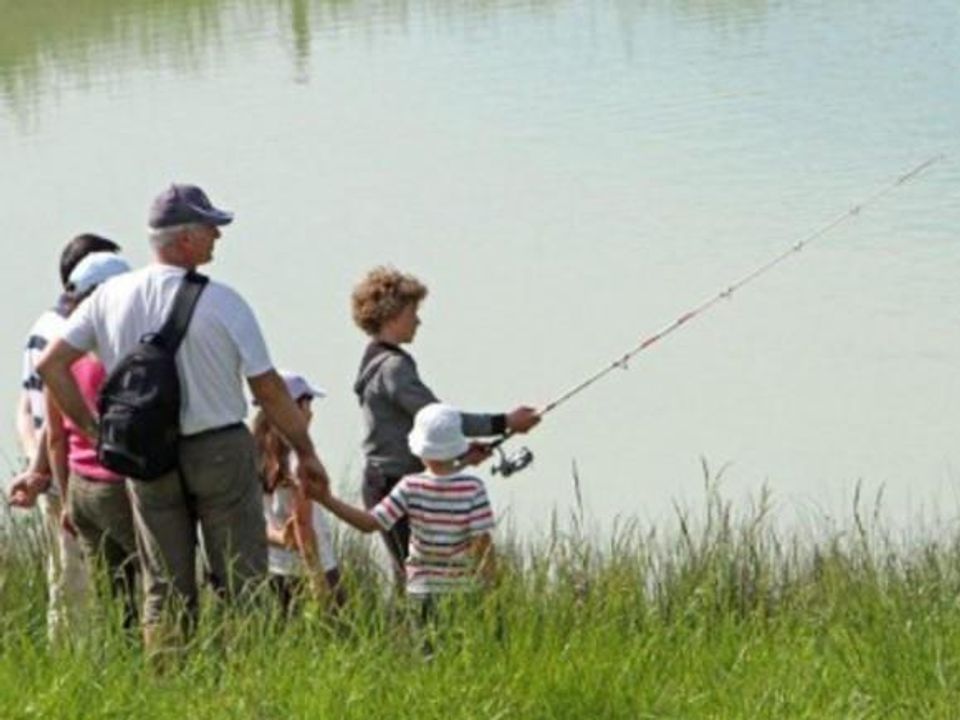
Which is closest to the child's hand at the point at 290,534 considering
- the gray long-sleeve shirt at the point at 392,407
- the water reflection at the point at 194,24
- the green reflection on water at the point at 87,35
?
the gray long-sleeve shirt at the point at 392,407

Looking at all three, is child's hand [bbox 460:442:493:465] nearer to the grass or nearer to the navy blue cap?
the grass

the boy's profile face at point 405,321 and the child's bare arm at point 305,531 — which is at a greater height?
the boy's profile face at point 405,321

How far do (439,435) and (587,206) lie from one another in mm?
7938

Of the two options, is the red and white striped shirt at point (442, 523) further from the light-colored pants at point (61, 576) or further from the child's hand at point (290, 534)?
the light-colored pants at point (61, 576)

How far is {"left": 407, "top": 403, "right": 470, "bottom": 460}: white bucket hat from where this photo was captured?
200 inches

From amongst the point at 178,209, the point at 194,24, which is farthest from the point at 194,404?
the point at 194,24

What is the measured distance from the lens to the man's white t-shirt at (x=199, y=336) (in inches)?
190

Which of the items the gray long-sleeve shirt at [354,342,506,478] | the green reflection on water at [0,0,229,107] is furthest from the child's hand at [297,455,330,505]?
the green reflection on water at [0,0,229,107]

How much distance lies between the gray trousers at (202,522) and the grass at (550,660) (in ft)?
0.39

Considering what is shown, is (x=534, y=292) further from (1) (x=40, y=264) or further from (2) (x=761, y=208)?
(1) (x=40, y=264)

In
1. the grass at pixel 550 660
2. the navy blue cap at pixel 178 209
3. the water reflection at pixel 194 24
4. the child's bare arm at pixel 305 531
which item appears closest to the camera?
the grass at pixel 550 660

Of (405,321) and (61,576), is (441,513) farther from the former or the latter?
(61,576)

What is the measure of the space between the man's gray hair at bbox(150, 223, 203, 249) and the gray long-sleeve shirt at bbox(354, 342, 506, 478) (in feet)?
2.46

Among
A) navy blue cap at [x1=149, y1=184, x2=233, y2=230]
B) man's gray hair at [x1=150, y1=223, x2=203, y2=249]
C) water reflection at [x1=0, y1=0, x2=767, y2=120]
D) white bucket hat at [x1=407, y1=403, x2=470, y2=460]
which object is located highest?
navy blue cap at [x1=149, y1=184, x2=233, y2=230]
